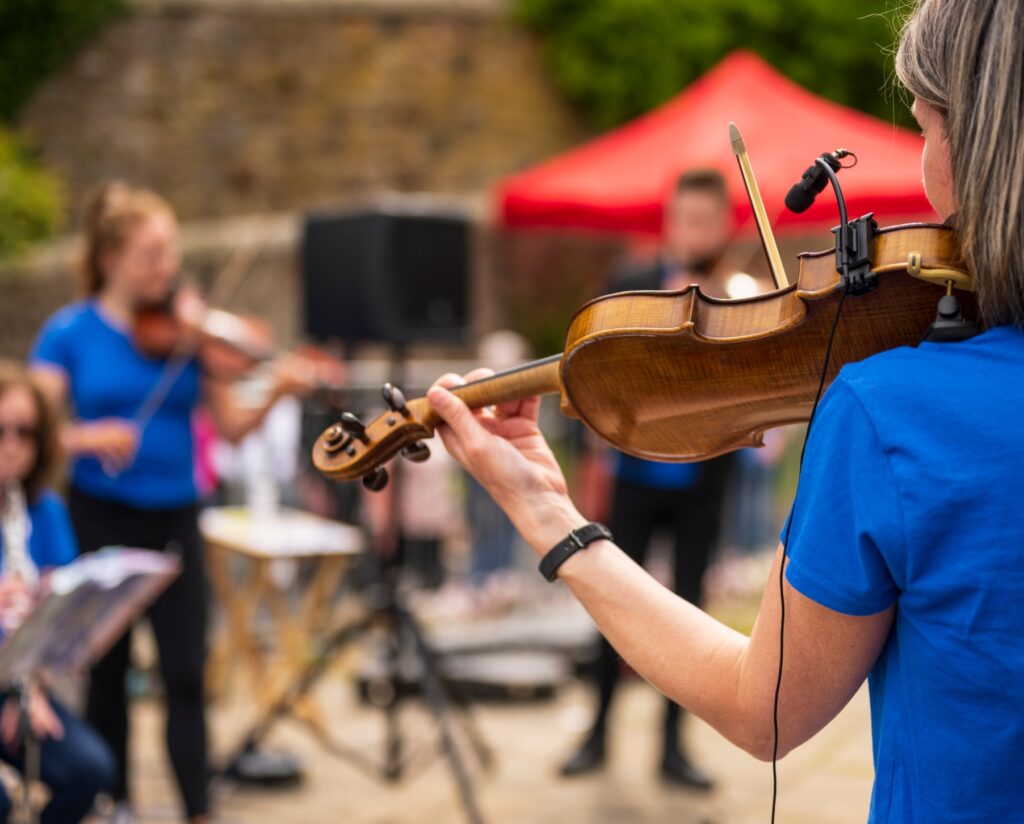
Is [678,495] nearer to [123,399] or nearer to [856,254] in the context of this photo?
[123,399]

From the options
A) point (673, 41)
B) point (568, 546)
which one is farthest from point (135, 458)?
point (673, 41)

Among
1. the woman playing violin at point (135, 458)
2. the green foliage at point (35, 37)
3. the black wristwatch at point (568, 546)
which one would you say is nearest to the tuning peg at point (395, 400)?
the black wristwatch at point (568, 546)

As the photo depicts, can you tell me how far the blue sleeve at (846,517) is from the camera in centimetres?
115

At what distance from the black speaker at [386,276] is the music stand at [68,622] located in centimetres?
155

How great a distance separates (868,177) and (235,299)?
317 inches

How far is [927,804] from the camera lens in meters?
1.20

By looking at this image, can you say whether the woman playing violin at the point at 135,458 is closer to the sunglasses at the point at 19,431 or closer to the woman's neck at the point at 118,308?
the woman's neck at the point at 118,308

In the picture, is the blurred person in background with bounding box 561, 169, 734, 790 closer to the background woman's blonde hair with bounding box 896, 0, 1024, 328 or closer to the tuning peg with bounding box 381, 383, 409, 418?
the tuning peg with bounding box 381, 383, 409, 418

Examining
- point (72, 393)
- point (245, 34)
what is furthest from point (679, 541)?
point (245, 34)

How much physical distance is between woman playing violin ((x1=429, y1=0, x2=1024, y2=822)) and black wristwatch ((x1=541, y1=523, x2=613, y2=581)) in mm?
286

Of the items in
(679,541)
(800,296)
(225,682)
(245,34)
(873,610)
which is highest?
(245,34)

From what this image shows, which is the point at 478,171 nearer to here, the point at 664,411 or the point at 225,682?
the point at 225,682

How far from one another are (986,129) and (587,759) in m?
3.90

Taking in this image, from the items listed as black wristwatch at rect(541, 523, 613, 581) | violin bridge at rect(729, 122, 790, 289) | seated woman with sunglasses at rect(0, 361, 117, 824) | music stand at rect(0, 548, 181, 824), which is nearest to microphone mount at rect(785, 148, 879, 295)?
violin bridge at rect(729, 122, 790, 289)
